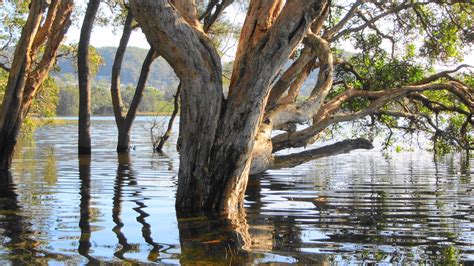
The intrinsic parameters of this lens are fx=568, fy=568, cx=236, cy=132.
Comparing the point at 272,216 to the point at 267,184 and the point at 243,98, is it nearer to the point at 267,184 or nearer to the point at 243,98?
the point at 243,98

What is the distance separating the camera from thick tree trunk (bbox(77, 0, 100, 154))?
21266 millimetres

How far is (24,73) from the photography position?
A: 14484 mm

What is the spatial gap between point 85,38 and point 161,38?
50.5 ft

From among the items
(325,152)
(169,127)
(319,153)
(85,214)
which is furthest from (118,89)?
(85,214)

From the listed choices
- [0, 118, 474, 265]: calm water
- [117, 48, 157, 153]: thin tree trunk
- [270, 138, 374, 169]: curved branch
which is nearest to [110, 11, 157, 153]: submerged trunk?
[117, 48, 157, 153]: thin tree trunk

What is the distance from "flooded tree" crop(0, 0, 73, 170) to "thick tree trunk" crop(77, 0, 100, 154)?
17.9 ft

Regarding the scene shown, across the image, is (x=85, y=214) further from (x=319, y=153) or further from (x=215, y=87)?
(x=319, y=153)

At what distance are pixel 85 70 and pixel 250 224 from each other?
51.4ft

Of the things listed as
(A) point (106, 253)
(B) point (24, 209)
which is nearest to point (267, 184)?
(B) point (24, 209)

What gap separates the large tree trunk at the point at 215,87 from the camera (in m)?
6.79

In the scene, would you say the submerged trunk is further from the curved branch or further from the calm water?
the curved branch

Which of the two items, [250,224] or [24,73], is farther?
[24,73]

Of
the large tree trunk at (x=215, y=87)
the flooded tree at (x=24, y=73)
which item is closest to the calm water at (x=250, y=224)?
the large tree trunk at (x=215, y=87)

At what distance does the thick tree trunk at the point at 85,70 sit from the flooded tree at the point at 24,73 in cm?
545
